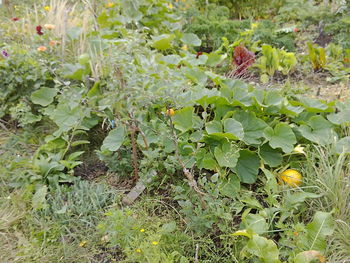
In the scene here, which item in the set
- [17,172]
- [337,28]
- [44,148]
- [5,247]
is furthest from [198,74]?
[337,28]

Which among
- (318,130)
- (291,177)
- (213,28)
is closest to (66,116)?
(291,177)

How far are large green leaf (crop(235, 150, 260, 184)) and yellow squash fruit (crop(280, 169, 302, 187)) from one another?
169 millimetres

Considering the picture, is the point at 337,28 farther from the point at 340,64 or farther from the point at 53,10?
the point at 53,10

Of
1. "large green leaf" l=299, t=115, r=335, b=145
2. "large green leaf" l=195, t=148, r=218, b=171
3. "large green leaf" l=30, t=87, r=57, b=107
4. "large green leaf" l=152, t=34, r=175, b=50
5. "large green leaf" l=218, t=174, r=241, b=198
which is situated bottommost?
"large green leaf" l=218, t=174, r=241, b=198

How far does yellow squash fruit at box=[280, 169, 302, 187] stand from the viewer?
2.11 m

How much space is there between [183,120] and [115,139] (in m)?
0.46

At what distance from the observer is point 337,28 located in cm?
387

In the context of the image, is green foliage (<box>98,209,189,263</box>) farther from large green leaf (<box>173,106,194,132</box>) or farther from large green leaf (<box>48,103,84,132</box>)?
large green leaf (<box>48,103,84,132</box>)

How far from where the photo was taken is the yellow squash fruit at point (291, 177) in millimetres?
2113

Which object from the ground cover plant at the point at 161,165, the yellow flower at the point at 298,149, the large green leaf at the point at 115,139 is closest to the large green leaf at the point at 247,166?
the ground cover plant at the point at 161,165

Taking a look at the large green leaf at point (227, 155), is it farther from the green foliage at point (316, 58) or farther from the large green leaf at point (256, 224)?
the green foliage at point (316, 58)

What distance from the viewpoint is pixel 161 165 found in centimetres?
226

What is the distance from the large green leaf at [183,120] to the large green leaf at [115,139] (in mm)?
353

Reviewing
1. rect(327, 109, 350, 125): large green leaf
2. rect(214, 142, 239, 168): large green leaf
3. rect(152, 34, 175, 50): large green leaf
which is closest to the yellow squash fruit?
rect(214, 142, 239, 168): large green leaf
